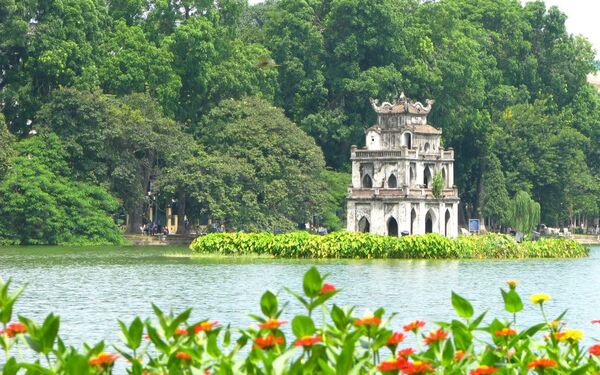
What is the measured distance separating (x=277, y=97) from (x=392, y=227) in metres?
14.9

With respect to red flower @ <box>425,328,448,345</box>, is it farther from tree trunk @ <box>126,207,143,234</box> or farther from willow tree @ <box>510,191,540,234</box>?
willow tree @ <box>510,191,540,234</box>

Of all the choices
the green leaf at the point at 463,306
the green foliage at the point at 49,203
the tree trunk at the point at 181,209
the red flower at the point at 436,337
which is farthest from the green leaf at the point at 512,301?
the tree trunk at the point at 181,209

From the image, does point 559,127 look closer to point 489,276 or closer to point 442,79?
point 442,79

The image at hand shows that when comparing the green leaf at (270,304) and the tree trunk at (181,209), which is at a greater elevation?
the tree trunk at (181,209)

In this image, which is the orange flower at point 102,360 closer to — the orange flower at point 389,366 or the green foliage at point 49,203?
the orange flower at point 389,366

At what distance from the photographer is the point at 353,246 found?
57.6m

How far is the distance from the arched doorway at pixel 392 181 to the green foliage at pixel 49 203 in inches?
502

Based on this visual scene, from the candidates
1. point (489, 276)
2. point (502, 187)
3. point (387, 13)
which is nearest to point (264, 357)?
point (489, 276)

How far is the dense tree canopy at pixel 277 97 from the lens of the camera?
71688mm

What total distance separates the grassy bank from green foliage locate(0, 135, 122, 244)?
946 cm

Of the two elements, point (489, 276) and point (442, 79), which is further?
point (442, 79)

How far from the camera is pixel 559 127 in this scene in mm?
95875

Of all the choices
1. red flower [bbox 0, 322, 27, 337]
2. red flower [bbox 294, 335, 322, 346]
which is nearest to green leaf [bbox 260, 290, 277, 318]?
red flower [bbox 294, 335, 322, 346]

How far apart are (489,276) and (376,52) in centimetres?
3853
